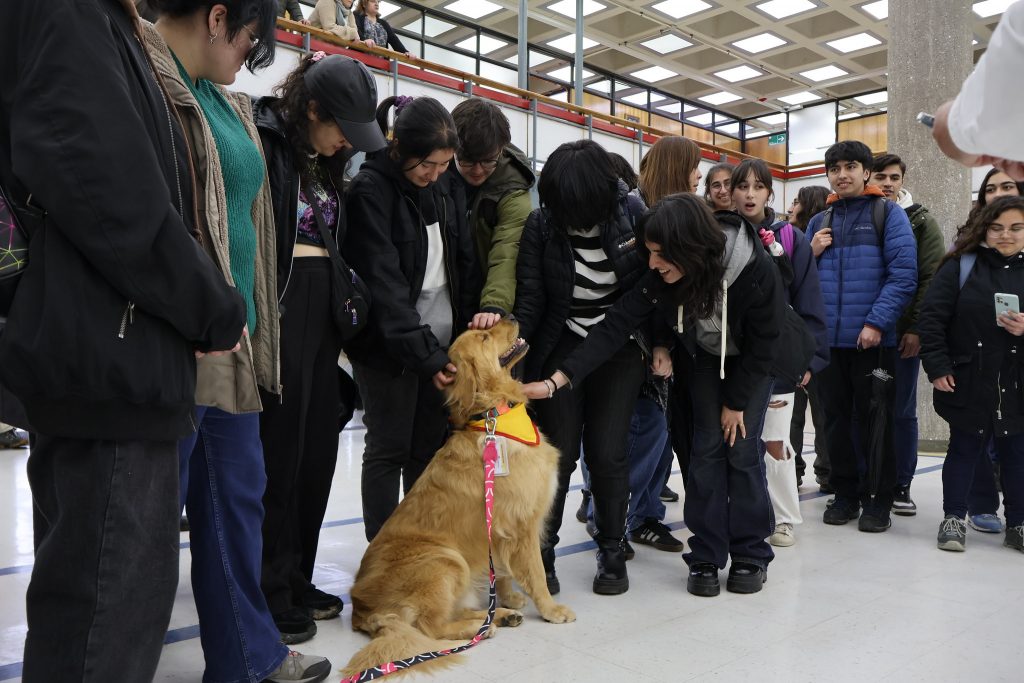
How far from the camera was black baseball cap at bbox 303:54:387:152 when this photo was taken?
227cm

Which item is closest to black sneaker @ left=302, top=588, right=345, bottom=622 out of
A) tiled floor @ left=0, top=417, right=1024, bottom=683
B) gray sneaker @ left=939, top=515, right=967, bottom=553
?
tiled floor @ left=0, top=417, right=1024, bottom=683

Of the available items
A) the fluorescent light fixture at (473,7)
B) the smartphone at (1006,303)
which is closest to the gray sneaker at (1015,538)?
the smartphone at (1006,303)

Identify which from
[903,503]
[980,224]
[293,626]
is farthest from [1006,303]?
[293,626]

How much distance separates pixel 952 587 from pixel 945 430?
3.55 m

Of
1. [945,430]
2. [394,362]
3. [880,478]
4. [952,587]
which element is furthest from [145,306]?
[945,430]

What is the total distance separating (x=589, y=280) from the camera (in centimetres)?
295

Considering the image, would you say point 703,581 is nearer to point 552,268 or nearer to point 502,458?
Answer: point 502,458

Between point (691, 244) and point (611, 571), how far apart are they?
1.22 metres

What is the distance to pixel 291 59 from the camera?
23.6 ft

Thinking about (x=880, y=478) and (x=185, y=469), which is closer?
(x=185, y=469)

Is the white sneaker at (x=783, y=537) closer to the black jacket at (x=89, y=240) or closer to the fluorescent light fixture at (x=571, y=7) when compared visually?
the black jacket at (x=89, y=240)

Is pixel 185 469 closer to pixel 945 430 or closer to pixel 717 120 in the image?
pixel 945 430

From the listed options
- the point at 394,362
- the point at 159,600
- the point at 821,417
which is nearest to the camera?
the point at 159,600

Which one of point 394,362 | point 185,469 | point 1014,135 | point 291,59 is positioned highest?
point 291,59
